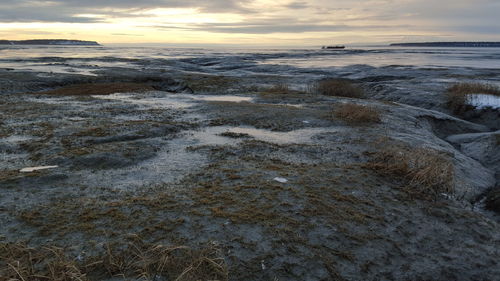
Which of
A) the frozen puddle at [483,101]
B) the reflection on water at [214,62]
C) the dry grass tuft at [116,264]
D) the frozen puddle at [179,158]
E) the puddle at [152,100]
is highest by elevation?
the reflection on water at [214,62]

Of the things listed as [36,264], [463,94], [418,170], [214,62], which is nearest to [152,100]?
[418,170]

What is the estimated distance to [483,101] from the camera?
17078 mm

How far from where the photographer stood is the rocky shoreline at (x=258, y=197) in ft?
14.8

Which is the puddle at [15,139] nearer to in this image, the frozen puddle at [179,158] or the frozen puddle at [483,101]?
the frozen puddle at [179,158]

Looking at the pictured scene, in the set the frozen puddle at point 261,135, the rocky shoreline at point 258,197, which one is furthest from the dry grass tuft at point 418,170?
the frozen puddle at point 261,135

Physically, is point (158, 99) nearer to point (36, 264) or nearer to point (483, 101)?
point (36, 264)

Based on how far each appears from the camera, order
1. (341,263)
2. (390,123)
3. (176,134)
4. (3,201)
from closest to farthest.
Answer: (341,263), (3,201), (176,134), (390,123)

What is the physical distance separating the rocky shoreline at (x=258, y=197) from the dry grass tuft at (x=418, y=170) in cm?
4

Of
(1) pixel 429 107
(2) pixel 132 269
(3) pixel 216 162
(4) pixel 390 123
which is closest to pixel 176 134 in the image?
(3) pixel 216 162

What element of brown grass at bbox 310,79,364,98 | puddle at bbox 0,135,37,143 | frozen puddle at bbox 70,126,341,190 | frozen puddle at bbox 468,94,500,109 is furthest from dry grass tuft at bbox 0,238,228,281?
brown grass at bbox 310,79,364,98

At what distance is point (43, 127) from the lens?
10664mm

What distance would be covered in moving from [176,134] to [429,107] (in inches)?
602

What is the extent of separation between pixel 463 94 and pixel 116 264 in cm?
1925

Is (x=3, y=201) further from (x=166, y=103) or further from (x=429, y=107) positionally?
(x=429, y=107)
